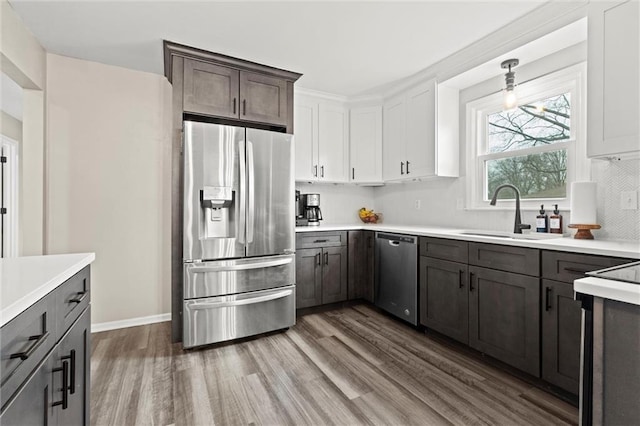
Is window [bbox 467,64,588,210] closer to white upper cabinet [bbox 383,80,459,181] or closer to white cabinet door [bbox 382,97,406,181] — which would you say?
white upper cabinet [bbox 383,80,459,181]

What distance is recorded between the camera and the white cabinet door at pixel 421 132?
9.97ft

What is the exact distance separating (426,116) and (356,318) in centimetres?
214

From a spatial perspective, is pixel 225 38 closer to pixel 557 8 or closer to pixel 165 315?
pixel 557 8

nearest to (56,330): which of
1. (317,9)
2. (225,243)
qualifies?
(225,243)

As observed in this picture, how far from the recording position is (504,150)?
2.83 m

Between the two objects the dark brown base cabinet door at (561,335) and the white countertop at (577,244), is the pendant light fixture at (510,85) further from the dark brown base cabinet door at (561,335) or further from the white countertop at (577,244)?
the dark brown base cabinet door at (561,335)

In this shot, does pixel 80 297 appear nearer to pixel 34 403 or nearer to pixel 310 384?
pixel 34 403

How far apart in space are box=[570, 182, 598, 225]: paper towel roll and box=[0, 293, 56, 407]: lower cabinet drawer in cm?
274

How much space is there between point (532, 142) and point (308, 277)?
2.35m

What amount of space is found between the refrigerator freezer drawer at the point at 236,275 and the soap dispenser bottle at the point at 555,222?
208 centimetres

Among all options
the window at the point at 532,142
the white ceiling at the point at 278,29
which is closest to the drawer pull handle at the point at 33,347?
the white ceiling at the point at 278,29

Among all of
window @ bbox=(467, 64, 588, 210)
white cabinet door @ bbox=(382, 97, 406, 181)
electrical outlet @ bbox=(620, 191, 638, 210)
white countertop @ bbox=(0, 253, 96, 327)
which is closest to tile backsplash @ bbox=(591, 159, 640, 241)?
electrical outlet @ bbox=(620, 191, 638, 210)

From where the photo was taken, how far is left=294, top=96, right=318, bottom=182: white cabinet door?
3.52m

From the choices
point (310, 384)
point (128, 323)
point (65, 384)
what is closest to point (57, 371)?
point (65, 384)
